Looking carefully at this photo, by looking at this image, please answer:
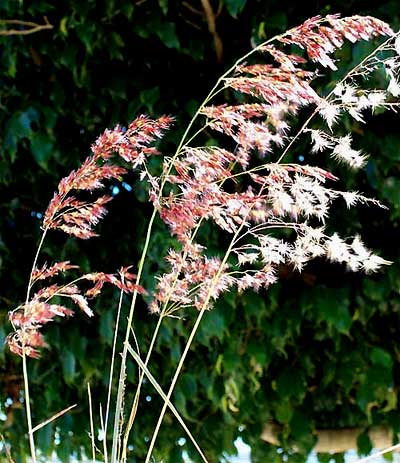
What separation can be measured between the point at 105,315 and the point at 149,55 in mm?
530

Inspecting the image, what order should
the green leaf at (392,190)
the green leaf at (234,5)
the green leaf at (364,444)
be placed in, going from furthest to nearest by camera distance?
the green leaf at (364,444) < the green leaf at (392,190) < the green leaf at (234,5)

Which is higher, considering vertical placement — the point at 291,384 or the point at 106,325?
the point at 106,325

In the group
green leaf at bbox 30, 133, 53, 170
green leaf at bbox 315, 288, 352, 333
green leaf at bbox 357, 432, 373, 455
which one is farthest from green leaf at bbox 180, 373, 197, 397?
green leaf at bbox 30, 133, 53, 170

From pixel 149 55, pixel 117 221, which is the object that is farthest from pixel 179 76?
pixel 117 221

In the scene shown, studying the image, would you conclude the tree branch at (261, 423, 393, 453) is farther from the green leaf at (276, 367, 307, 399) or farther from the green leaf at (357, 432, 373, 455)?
the green leaf at (276, 367, 307, 399)

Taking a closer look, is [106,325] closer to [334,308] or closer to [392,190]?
[334,308]

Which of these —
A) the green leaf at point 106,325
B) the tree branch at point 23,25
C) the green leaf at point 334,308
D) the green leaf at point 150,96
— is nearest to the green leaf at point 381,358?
the green leaf at point 334,308

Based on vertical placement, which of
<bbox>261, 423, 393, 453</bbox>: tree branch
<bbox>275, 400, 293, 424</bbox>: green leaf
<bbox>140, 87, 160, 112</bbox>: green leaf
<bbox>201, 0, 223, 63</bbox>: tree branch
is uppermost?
<bbox>201, 0, 223, 63</bbox>: tree branch

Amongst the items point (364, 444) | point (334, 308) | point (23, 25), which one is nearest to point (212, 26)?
point (23, 25)

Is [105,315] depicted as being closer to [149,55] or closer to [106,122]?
[106,122]

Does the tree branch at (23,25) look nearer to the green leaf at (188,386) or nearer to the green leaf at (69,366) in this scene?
the green leaf at (69,366)

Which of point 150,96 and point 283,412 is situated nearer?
point 150,96

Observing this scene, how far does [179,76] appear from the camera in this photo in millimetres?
1586

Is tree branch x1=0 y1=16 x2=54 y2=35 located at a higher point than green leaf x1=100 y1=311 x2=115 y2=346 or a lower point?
higher
